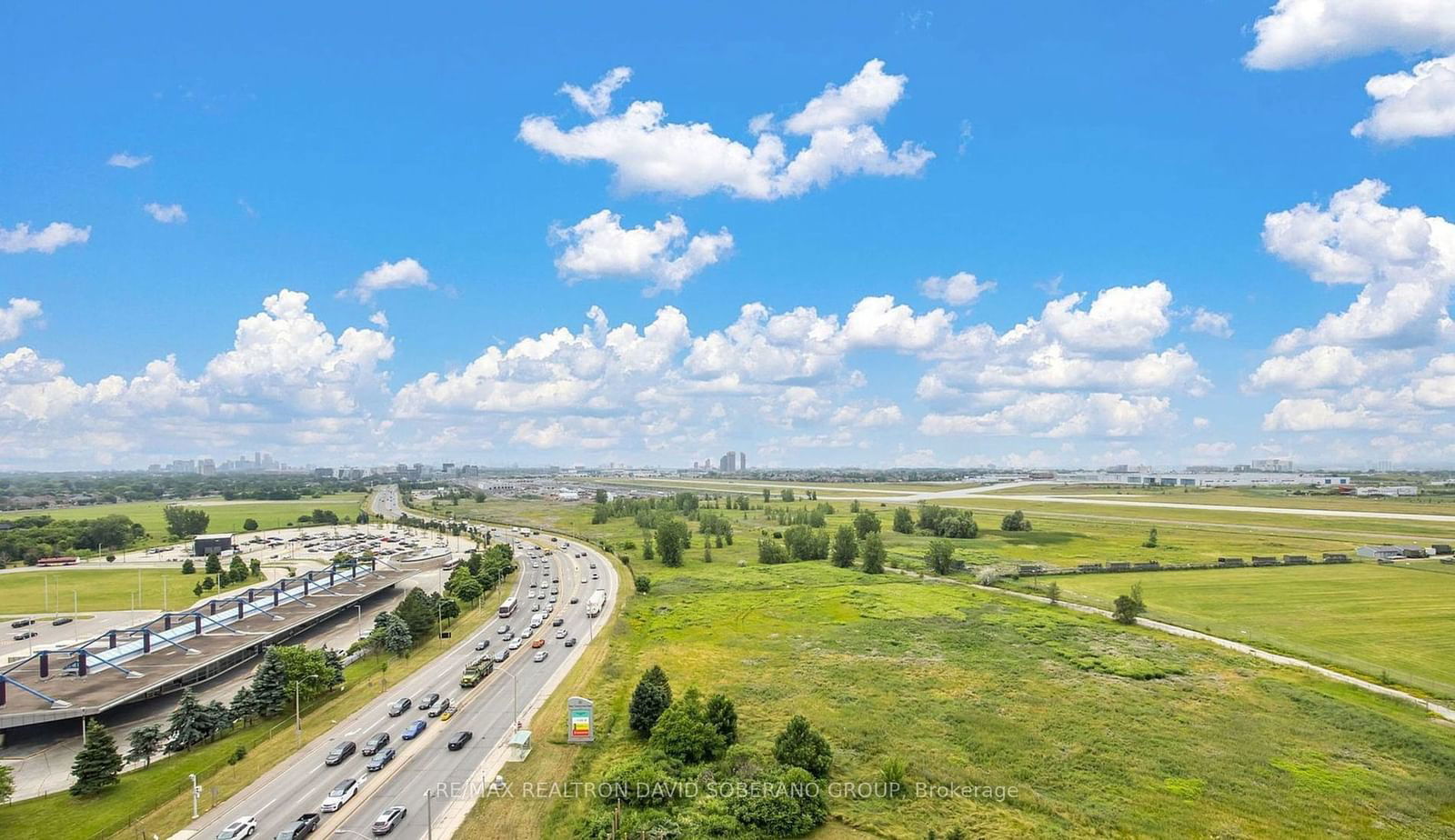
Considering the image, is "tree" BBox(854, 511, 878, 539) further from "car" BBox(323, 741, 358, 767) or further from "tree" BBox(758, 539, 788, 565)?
"car" BBox(323, 741, 358, 767)

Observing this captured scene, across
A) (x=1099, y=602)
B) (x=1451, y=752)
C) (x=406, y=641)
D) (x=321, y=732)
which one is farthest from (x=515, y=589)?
(x=1451, y=752)

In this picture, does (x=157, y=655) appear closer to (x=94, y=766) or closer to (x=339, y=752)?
(x=94, y=766)

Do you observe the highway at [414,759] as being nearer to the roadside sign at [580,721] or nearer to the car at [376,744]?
the car at [376,744]

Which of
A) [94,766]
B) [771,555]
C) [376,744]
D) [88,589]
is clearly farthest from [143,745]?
[771,555]

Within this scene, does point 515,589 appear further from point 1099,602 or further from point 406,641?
point 1099,602

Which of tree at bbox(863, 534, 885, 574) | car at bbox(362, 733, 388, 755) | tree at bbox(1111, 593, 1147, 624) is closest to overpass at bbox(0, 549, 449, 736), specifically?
car at bbox(362, 733, 388, 755)

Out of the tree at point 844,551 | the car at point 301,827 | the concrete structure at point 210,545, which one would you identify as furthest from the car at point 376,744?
the concrete structure at point 210,545
